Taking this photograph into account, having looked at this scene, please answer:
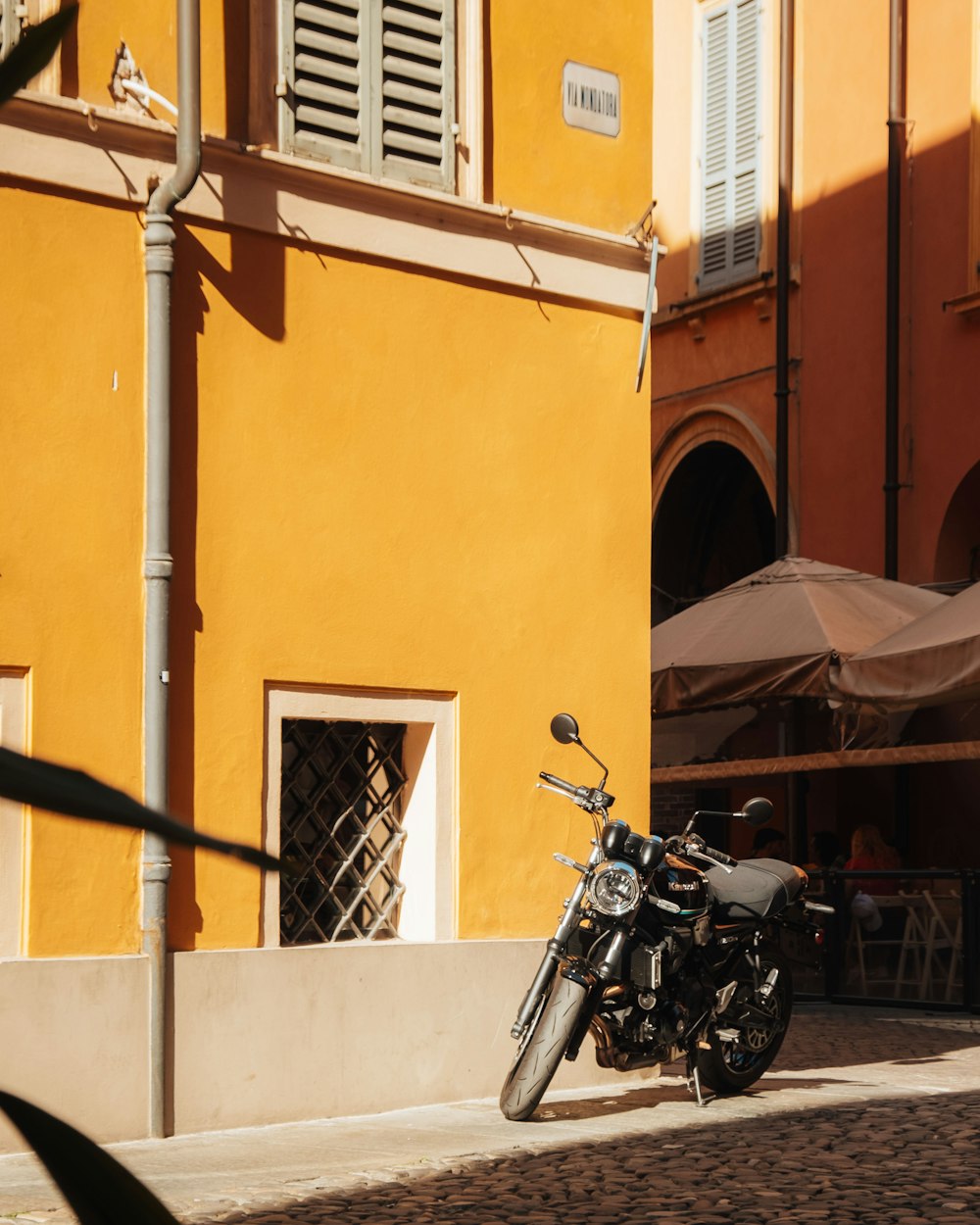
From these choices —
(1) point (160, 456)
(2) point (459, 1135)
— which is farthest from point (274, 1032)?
(1) point (160, 456)

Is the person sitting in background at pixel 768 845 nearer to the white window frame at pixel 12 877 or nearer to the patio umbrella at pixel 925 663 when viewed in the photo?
the patio umbrella at pixel 925 663

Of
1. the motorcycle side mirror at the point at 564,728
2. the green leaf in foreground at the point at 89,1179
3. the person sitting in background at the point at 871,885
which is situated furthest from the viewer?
the person sitting in background at the point at 871,885

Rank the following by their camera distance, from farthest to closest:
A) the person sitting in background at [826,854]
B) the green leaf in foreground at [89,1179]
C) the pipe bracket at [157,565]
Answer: the person sitting in background at [826,854]
the pipe bracket at [157,565]
the green leaf in foreground at [89,1179]

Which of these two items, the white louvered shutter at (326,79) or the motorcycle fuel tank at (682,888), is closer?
the motorcycle fuel tank at (682,888)

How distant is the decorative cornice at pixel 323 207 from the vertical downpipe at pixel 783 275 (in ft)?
28.7

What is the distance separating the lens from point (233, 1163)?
695 cm

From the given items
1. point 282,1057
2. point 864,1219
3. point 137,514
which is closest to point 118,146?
point 137,514

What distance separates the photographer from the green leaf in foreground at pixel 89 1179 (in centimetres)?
52

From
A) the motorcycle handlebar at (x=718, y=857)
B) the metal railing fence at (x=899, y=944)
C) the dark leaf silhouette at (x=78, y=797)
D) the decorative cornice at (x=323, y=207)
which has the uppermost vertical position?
the decorative cornice at (x=323, y=207)

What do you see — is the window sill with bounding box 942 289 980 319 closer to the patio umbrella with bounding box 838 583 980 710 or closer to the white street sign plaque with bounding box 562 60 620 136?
the patio umbrella with bounding box 838 583 980 710

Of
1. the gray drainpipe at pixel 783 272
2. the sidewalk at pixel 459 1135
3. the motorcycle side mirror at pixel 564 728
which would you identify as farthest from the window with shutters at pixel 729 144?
the motorcycle side mirror at pixel 564 728

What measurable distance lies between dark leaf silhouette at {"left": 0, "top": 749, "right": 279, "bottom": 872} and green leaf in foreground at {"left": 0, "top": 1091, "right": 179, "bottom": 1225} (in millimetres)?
79

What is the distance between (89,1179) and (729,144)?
1973 centimetres

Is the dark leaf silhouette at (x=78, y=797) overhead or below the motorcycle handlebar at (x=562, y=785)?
overhead
